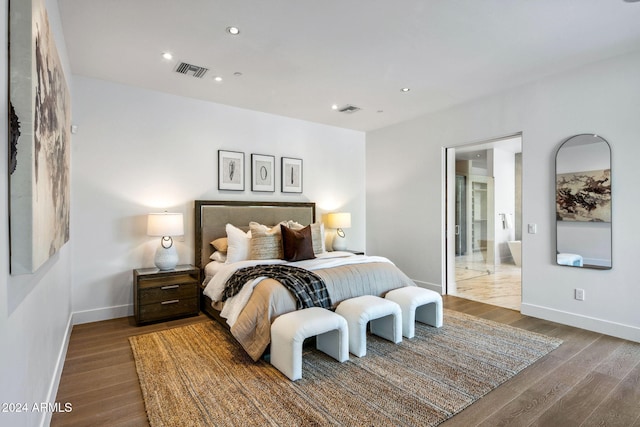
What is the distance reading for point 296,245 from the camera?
158 inches

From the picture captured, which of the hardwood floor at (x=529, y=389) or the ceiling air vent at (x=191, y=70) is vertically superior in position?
the ceiling air vent at (x=191, y=70)

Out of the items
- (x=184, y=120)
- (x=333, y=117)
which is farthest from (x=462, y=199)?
(x=184, y=120)

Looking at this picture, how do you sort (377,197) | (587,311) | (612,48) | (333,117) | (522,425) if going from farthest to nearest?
1. (377,197)
2. (333,117)
3. (587,311)
4. (612,48)
5. (522,425)

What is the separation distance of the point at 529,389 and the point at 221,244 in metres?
3.48

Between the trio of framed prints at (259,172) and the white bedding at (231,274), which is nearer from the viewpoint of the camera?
the white bedding at (231,274)

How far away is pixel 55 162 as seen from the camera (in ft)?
6.68

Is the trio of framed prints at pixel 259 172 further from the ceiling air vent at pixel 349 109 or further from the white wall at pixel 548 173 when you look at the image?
the white wall at pixel 548 173

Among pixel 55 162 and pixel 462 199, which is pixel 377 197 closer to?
pixel 462 199

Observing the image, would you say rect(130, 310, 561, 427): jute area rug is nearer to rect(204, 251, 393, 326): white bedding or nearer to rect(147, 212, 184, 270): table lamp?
rect(204, 251, 393, 326): white bedding

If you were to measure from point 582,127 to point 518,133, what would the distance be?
647 millimetres

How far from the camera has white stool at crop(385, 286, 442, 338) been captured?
322 centimetres

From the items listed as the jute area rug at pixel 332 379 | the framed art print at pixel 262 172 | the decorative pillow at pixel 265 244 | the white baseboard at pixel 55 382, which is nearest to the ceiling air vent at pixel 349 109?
the framed art print at pixel 262 172

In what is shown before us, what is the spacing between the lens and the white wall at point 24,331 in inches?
45.3

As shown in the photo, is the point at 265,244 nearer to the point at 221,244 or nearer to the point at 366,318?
the point at 221,244
